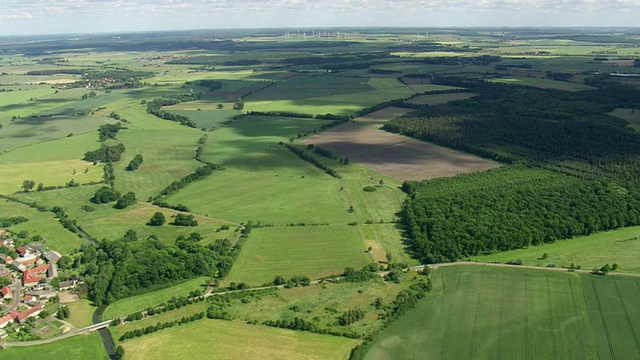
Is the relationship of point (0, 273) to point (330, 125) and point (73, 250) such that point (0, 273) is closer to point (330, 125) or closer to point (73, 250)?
point (73, 250)

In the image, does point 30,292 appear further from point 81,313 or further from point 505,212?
point 505,212

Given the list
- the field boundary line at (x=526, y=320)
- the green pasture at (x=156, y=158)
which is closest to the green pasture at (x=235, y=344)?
the field boundary line at (x=526, y=320)

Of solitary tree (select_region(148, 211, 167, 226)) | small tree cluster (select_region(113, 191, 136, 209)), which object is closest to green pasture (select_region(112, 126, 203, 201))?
small tree cluster (select_region(113, 191, 136, 209))

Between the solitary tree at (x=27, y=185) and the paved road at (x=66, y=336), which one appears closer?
the paved road at (x=66, y=336)

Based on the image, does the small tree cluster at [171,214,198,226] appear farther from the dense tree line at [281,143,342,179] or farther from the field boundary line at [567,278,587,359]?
the field boundary line at [567,278,587,359]

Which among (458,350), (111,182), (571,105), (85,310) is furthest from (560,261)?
(571,105)

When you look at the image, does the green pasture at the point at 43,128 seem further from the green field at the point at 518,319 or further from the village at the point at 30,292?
the green field at the point at 518,319

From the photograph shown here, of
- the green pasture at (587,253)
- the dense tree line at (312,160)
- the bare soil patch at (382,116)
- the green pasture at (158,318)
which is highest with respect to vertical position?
the bare soil patch at (382,116)

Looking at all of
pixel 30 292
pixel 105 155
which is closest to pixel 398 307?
pixel 30 292
